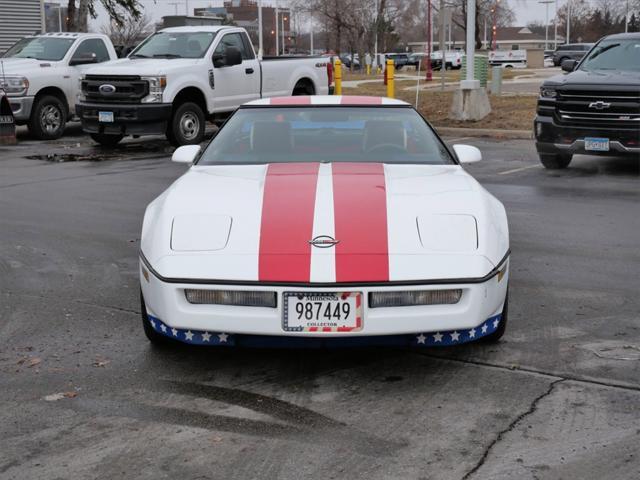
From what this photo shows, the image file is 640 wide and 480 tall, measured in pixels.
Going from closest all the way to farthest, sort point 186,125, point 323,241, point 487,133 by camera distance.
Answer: point 323,241
point 186,125
point 487,133

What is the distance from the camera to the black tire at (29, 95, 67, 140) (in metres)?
17.9

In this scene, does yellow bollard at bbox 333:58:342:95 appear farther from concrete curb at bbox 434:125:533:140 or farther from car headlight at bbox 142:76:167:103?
car headlight at bbox 142:76:167:103

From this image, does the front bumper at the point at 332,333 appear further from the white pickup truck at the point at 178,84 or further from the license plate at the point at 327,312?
the white pickup truck at the point at 178,84

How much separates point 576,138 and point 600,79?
0.83 metres

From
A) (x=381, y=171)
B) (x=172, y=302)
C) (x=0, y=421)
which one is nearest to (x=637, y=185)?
(x=381, y=171)

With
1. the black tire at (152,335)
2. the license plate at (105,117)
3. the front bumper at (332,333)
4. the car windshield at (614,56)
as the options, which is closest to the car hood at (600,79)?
the car windshield at (614,56)

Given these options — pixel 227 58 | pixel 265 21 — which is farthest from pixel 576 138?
pixel 265 21

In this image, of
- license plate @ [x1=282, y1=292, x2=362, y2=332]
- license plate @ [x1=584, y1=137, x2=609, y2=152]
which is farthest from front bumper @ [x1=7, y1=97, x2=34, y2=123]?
license plate @ [x1=282, y1=292, x2=362, y2=332]

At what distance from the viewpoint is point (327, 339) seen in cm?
441

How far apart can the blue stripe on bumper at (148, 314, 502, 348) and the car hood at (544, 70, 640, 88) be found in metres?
8.26

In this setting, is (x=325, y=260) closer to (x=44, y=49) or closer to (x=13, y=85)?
(x=13, y=85)

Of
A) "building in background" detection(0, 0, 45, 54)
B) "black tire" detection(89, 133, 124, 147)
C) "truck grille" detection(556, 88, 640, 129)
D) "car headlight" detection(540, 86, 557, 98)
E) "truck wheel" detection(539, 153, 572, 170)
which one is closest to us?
"truck grille" detection(556, 88, 640, 129)

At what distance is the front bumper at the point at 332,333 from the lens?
4.35 meters

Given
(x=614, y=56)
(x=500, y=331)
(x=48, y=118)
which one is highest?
(x=614, y=56)
